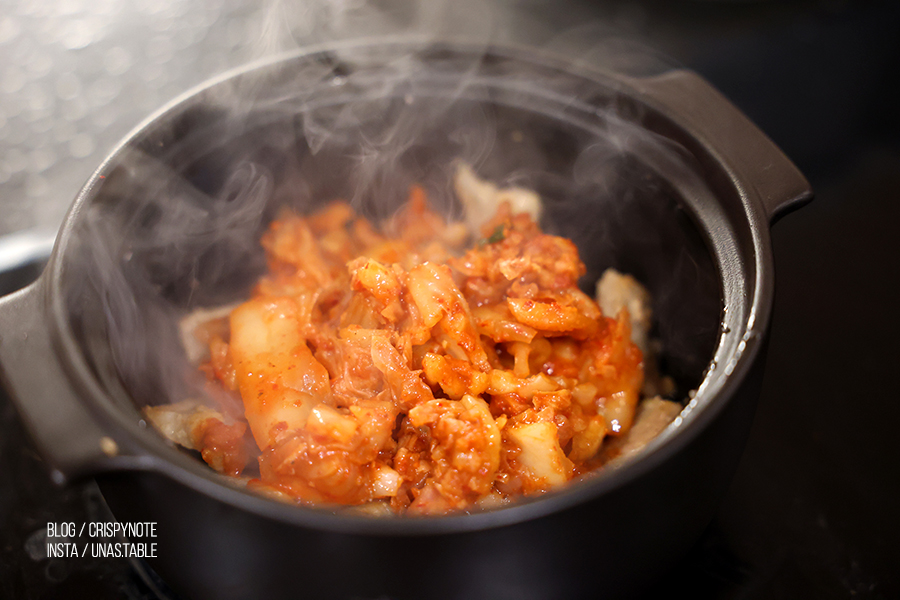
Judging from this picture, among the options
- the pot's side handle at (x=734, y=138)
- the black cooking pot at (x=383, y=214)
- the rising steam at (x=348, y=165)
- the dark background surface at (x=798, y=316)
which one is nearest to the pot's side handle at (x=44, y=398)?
the black cooking pot at (x=383, y=214)

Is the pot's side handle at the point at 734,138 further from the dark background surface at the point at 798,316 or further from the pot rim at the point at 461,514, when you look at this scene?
the dark background surface at the point at 798,316

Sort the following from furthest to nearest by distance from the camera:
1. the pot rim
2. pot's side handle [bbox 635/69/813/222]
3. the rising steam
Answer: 1. the rising steam
2. pot's side handle [bbox 635/69/813/222]
3. the pot rim

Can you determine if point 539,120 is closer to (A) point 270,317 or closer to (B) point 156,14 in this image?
(A) point 270,317

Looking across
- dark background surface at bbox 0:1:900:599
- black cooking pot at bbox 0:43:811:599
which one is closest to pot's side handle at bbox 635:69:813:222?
black cooking pot at bbox 0:43:811:599

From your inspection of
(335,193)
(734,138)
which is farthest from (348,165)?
(734,138)

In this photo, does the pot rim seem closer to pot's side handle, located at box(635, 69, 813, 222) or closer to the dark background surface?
pot's side handle, located at box(635, 69, 813, 222)

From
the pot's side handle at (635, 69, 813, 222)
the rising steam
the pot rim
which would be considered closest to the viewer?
the pot rim

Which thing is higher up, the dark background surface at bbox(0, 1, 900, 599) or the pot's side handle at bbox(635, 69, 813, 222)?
the pot's side handle at bbox(635, 69, 813, 222)
